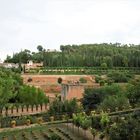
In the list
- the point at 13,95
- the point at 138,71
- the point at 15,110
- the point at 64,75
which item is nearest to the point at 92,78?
the point at 64,75

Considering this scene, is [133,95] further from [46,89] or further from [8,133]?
[46,89]

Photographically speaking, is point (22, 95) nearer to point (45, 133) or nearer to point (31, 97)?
point (31, 97)

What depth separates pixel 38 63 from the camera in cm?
7762

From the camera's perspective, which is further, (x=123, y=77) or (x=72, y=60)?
(x=72, y=60)

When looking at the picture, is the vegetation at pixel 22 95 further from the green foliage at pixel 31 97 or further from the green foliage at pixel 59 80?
the green foliage at pixel 59 80

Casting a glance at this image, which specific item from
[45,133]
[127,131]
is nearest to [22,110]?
[45,133]

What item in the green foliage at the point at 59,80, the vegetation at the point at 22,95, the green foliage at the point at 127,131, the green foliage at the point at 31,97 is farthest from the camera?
the green foliage at the point at 59,80

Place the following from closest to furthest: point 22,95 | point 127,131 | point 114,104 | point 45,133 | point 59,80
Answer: point 127,131, point 45,133, point 114,104, point 22,95, point 59,80

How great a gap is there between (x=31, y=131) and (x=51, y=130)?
96 centimetres

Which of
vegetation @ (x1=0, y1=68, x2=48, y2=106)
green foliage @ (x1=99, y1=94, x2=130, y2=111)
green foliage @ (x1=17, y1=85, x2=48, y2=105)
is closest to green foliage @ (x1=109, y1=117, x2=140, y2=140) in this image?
green foliage @ (x1=99, y1=94, x2=130, y2=111)

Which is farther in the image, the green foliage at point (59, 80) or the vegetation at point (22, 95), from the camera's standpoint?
the green foliage at point (59, 80)

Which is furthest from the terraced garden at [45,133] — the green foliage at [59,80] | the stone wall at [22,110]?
the green foliage at [59,80]

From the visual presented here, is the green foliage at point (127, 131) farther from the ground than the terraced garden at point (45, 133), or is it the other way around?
the green foliage at point (127, 131)

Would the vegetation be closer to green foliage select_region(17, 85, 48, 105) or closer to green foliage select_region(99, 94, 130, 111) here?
green foliage select_region(17, 85, 48, 105)
